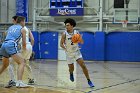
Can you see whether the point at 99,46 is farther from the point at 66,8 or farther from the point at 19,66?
the point at 19,66

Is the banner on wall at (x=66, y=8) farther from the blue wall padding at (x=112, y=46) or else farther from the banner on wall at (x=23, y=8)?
the banner on wall at (x=23, y=8)

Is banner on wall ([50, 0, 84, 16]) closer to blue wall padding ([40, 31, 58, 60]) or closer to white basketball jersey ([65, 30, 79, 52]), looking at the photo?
blue wall padding ([40, 31, 58, 60])

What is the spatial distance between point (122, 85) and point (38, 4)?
17937mm

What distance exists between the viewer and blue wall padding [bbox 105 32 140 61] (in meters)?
24.7

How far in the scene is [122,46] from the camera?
988 inches

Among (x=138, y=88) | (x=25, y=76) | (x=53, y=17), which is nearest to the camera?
(x=138, y=88)

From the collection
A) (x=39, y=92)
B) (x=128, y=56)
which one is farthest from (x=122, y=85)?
(x=128, y=56)

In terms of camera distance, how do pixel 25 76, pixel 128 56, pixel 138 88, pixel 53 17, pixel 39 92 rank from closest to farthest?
pixel 39 92, pixel 138 88, pixel 25 76, pixel 128 56, pixel 53 17

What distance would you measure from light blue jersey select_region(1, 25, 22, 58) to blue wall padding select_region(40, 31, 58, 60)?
55.3 ft

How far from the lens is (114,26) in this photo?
25797 mm

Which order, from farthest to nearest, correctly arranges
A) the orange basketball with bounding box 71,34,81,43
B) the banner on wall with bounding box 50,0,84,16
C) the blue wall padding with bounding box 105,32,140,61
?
the banner on wall with bounding box 50,0,84,16
the blue wall padding with bounding box 105,32,140,61
the orange basketball with bounding box 71,34,81,43

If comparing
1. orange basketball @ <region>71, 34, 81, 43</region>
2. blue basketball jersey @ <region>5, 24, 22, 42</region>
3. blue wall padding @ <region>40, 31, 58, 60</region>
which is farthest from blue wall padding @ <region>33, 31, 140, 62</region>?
blue basketball jersey @ <region>5, 24, 22, 42</region>

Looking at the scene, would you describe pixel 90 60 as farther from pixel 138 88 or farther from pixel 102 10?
pixel 138 88

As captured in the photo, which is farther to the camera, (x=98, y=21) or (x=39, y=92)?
(x=98, y=21)
